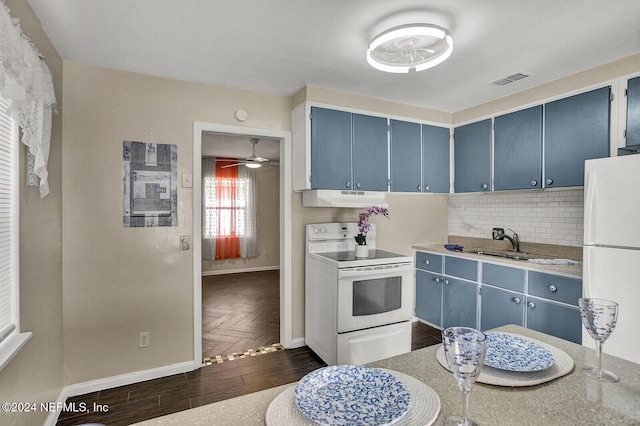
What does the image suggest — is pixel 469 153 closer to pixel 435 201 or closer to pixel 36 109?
pixel 435 201

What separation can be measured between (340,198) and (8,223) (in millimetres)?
2282

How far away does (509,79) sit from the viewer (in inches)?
114

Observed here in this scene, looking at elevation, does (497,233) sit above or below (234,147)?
below

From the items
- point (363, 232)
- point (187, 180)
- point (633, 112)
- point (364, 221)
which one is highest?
point (633, 112)

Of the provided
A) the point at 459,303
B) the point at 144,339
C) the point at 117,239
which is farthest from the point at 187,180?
the point at 459,303

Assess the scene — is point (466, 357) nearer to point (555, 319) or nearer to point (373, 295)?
point (373, 295)

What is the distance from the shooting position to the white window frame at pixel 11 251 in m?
1.51

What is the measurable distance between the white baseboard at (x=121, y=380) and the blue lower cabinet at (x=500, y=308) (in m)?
2.63

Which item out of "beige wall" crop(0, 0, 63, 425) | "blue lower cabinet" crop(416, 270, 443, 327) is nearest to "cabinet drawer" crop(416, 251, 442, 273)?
"blue lower cabinet" crop(416, 270, 443, 327)

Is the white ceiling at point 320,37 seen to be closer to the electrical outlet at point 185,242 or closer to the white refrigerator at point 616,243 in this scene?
the white refrigerator at point 616,243

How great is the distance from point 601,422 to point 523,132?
9.88 feet

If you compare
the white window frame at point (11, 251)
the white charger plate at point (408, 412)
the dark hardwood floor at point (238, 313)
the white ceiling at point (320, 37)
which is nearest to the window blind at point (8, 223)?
the white window frame at point (11, 251)

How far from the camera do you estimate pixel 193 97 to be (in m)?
2.91

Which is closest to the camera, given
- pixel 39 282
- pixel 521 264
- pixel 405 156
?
pixel 39 282
